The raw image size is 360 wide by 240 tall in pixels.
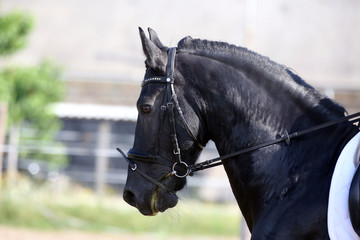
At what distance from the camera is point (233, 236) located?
12766mm

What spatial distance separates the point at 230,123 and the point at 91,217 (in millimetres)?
10368

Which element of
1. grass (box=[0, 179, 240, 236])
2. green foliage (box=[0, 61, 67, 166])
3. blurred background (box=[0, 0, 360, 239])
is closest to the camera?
grass (box=[0, 179, 240, 236])

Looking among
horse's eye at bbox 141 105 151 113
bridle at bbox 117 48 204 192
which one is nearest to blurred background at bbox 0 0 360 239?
bridle at bbox 117 48 204 192

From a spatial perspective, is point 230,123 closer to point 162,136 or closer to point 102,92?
point 162,136

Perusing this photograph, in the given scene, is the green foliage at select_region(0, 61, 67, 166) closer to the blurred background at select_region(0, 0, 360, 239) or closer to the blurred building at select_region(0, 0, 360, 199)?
the blurred background at select_region(0, 0, 360, 239)

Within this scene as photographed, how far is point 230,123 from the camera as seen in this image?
3623 mm

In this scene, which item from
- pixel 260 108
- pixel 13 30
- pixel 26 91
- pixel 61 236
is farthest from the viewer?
pixel 26 91

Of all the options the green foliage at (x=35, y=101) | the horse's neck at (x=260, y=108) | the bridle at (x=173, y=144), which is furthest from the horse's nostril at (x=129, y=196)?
the green foliage at (x=35, y=101)

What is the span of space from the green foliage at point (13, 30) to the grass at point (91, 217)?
13.2 ft

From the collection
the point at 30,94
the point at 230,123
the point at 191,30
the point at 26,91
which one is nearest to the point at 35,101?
the point at 30,94

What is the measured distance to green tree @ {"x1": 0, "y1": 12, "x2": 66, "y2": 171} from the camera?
15.7m

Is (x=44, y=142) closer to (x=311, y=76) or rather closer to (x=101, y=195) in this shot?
(x=101, y=195)

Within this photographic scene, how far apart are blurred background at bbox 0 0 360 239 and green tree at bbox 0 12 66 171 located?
0.11 ft

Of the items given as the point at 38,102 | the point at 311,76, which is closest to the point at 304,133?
the point at 38,102
